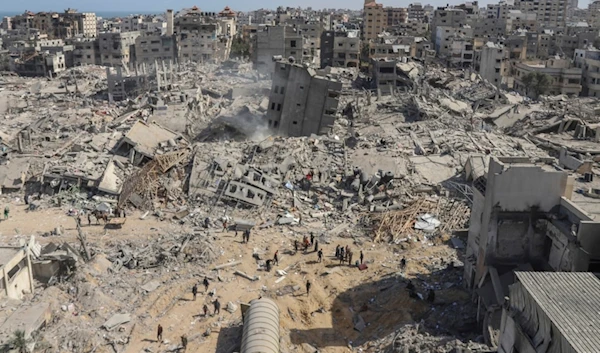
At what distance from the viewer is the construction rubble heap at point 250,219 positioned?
16.2 m

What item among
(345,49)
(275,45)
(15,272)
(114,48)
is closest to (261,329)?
(15,272)

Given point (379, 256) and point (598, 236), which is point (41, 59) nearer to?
point (379, 256)

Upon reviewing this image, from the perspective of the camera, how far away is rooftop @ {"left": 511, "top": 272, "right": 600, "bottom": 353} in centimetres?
975

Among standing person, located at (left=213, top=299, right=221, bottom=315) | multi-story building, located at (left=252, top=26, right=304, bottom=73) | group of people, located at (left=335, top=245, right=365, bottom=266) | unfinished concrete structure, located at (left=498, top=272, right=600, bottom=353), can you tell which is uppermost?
multi-story building, located at (left=252, top=26, right=304, bottom=73)

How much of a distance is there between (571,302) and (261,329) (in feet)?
23.3

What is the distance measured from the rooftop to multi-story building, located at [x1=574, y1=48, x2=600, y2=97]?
47860mm

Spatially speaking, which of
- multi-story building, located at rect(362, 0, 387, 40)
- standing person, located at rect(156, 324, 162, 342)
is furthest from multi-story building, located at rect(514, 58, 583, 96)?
standing person, located at rect(156, 324, 162, 342)

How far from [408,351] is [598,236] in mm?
5318

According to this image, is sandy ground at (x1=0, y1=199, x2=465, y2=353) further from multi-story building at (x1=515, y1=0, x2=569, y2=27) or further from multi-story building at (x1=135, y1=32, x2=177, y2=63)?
multi-story building at (x1=515, y1=0, x2=569, y2=27)

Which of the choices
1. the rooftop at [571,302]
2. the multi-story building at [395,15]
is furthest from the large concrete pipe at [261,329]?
the multi-story building at [395,15]

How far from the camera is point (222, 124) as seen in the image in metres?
36.3

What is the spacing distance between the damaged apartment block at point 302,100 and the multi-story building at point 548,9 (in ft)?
338

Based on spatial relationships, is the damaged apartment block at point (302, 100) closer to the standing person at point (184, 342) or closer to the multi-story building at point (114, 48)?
the standing person at point (184, 342)

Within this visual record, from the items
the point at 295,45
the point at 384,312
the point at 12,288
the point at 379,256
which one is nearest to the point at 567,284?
the point at 384,312
